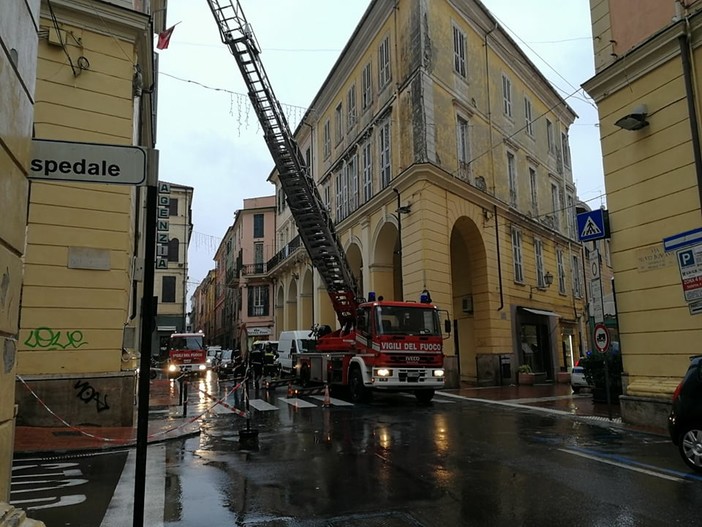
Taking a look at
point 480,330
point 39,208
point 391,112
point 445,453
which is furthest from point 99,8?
point 480,330

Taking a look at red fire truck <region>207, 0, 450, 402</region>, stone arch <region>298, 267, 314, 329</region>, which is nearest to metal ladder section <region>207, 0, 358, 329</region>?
red fire truck <region>207, 0, 450, 402</region>

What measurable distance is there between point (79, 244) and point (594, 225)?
10584mm

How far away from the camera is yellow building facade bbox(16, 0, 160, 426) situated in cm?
1034

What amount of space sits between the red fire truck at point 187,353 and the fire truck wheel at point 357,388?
53.8 feet

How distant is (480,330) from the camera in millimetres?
23359

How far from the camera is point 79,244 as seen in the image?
10.9 meters

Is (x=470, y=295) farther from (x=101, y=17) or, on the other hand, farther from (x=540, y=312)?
(x=101, y=17)

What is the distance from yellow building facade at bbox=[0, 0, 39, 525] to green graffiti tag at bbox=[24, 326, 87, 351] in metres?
8.08

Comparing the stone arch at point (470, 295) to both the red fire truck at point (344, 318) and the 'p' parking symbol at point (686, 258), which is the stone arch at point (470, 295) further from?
the 'p' parking symbol at point (686, 258)

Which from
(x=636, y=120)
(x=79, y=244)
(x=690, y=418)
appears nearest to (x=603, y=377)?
(x=636, y=120)

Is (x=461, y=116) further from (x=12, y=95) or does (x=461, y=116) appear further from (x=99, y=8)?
(x=12, y=95)

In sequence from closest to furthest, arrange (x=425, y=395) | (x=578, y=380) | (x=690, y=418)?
(x=690, y=418) < (x=425, y=395) < (x=578, y=380)

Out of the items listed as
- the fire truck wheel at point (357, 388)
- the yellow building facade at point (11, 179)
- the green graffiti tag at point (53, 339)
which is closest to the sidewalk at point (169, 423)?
the green graffiti tag at point (53, 339)

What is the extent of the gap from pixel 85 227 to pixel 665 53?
11870 millimetres
